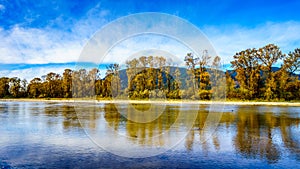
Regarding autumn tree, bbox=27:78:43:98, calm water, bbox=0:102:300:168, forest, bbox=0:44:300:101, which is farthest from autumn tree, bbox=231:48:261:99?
autumn tree, bbox=27:78:43:98

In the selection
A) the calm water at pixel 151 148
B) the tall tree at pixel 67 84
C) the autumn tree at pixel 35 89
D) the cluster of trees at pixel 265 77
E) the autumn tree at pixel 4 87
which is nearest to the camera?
the calm water at pixel 151 148

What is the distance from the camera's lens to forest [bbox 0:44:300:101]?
41531mm

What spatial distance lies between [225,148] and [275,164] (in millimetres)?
2151

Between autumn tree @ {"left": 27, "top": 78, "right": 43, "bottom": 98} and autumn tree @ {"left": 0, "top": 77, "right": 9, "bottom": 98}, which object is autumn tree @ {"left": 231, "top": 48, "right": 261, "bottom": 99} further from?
autumn tree @ {"left": 0, "top": 77, "right": 9, "bottom": 98}

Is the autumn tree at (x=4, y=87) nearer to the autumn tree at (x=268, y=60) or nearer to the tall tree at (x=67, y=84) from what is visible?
the tall tree at (x=67, y=84)

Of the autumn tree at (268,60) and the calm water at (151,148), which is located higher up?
the autumn tree at (268,60)

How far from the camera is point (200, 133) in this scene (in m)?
12.9

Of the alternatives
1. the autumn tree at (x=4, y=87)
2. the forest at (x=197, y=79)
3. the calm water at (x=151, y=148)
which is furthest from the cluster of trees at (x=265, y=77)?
the autumn tree at (x=4, y=87)

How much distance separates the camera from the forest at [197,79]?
41531 millimetres

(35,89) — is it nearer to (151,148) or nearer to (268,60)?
(268,60)

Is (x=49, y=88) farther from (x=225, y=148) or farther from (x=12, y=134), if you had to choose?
(x=225, y=148)

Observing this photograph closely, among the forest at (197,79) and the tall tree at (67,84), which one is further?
the tall tree at (67,84)

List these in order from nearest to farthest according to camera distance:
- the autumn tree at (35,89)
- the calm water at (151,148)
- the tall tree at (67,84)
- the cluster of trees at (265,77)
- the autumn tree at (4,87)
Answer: the calm water at (151,148) → the cluster of trees at (265,77) → the tall tree at (67,84) → the autumn tree at (35,89) → the autumn tree at (4,87)

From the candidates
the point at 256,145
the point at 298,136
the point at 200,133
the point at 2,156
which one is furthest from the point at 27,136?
the point at 298,136
